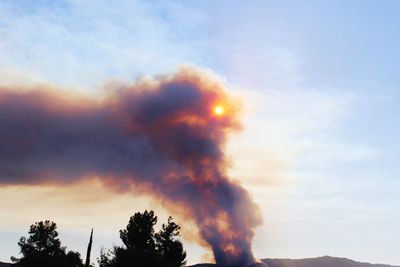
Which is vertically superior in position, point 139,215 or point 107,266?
point 139,215

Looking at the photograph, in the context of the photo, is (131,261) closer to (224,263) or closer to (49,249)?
(49,249)

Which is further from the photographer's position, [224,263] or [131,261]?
[224,263]

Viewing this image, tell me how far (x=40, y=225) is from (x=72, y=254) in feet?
37.3

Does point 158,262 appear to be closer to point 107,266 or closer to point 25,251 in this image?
point 107,266

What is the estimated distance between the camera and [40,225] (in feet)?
331

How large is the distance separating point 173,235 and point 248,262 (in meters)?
32.5

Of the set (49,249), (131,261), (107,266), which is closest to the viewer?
(131,261)

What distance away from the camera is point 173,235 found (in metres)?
93.9

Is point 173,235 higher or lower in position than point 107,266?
higher

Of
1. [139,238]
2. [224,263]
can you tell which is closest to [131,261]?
[139,238]

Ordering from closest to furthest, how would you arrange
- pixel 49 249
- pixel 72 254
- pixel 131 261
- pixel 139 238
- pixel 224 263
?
pixel 131 261 < pixel 139 238 < pixel 49 249 < pixel 72 254 < pixel 224 263

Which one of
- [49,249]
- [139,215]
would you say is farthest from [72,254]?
[139,215]

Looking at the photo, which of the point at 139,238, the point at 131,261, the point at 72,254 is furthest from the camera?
the point at 72,254

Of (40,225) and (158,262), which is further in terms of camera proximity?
(40,225)
